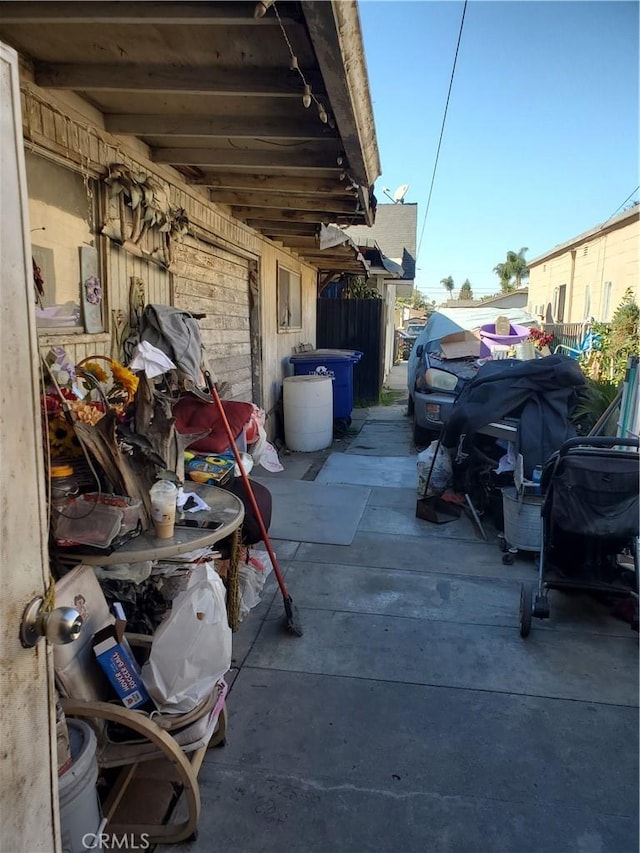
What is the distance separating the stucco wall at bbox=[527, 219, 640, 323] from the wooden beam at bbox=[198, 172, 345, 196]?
8.47m

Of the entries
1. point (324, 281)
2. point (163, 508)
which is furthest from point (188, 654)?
point (324, 281)

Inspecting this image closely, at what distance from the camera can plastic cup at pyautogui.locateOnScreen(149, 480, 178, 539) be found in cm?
223

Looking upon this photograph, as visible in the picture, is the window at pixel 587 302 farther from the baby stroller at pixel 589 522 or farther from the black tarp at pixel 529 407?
the baby stroller at pixel 589 522

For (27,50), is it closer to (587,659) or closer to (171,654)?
(171,654)

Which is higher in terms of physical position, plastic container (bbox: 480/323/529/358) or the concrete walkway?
plastic container (bbox: 480/323/529/358)

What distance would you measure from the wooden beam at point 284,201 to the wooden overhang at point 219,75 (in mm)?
735

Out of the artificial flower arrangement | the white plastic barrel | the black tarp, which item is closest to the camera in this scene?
the black tarp

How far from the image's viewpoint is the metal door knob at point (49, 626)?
1.12 m

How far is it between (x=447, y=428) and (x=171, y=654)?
12.4 ft

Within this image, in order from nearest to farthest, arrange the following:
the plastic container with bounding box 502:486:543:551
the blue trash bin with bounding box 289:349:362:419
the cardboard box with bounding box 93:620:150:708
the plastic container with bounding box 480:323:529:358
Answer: the cardboard box with bounding box 93:620:150:708 → the plastic container with bounding box 502:486:543:551 → the blue trash bin with bounding box 289:349:362:419 → the plastic container with bounding box 480:323:529:358

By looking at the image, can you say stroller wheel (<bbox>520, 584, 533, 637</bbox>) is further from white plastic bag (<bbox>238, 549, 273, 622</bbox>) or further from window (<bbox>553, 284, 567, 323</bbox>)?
window (<bbox>553, 284, 567, 323</bbox>)

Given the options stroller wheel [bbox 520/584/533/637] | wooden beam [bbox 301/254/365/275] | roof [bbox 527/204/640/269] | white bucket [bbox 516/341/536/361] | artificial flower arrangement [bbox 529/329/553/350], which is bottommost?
stroller wheel [bbox 520/584/533/637]

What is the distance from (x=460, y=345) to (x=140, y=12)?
Answer: 7296mm

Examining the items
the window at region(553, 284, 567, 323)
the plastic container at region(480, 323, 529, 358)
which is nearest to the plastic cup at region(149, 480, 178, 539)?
the plastic container at region(480, 323, 529, 358)
